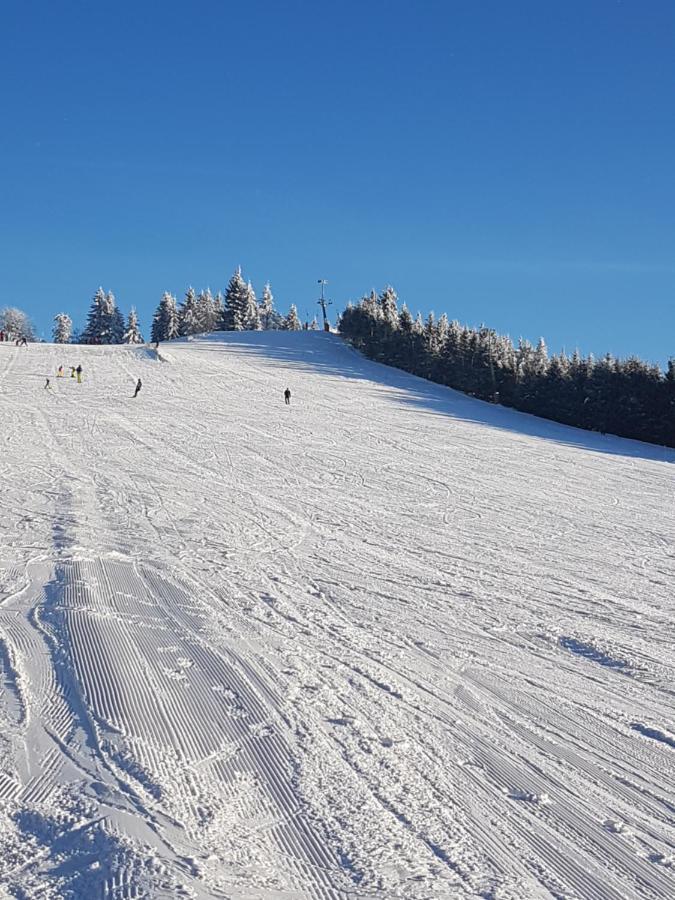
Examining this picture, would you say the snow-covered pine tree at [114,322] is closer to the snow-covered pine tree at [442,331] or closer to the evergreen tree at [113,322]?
the evergreen tree at [113,322]

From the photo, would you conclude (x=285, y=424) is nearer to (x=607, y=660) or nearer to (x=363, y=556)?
(x=363, y=556)

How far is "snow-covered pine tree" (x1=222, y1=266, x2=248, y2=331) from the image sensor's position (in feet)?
297

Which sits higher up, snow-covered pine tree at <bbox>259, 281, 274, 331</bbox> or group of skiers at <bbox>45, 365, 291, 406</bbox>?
snow-covered pine tree at <bbox>259, 281, 274, 331</bbox>

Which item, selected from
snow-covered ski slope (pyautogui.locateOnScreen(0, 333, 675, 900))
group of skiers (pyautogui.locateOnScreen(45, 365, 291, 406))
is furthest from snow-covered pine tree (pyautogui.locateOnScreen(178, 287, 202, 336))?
snow-covered ski slope (pyautogui.locateOnScreen(0, 333, 675, 900))

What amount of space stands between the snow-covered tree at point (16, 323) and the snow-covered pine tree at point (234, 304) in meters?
45.7

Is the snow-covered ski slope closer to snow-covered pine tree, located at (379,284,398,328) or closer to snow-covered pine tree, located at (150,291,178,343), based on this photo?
snow-covered pine tree, located at (379,284,398,328)

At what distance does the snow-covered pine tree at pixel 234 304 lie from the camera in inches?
3561

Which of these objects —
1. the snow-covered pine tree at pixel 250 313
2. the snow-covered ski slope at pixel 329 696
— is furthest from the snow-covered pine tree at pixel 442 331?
the snow-covered ski slope at pixel 329 696

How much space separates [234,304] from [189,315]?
938cm

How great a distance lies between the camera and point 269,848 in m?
3.59

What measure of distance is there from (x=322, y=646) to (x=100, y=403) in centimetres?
2912

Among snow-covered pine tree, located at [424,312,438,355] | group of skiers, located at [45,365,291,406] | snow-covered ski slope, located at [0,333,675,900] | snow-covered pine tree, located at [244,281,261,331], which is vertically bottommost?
snow-covered ski slope, located at [0,333,675,900]

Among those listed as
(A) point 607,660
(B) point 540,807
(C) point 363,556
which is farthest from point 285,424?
(B) point 540,807

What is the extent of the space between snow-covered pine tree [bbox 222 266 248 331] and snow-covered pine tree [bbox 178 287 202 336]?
7.72 meters
